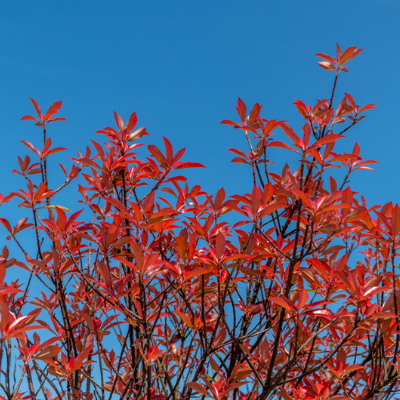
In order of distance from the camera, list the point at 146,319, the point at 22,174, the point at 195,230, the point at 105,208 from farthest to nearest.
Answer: the point at 22,174 → the point at 105,208 → the point at 195,230 → the point at 146,319

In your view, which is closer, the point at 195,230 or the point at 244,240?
the point at 195,230

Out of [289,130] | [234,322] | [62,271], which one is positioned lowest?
[234,322]

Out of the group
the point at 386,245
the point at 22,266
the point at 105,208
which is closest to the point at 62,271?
the point at 22,266

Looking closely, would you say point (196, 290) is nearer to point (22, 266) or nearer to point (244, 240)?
point (244, 240)

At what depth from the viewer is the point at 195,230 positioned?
203 centimetres

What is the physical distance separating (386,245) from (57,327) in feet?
6.17

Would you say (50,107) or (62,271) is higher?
(50,107)

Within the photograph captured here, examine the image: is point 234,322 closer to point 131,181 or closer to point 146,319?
point 146,319

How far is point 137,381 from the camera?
2305mm

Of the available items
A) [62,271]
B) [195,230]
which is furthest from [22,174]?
[195,230]

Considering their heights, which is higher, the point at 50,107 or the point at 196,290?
the point at 50,107

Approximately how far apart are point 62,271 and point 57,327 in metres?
0.37

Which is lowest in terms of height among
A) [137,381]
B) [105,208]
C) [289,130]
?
[137,381]

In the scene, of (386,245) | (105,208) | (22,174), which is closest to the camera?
(386,245)
